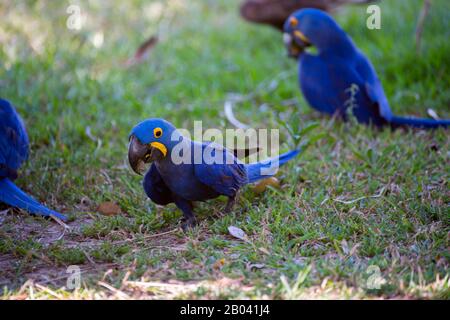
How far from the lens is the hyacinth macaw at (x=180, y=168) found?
2.79 metres

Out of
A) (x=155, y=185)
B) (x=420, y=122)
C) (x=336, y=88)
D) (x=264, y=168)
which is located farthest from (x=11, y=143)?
(x=420, y=122)

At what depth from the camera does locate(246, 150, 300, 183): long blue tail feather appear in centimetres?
321

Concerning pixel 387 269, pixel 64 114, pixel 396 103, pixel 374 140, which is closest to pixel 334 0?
pixel 396 103

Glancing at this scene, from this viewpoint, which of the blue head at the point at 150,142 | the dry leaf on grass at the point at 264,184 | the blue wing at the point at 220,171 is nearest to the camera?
the blue head at the point at 150,142

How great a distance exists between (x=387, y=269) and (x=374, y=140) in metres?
1.64

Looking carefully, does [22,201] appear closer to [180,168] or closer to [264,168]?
[180,168]

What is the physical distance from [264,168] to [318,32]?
5.10ft

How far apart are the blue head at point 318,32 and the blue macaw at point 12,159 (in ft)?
7.26

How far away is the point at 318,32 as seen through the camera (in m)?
4.36

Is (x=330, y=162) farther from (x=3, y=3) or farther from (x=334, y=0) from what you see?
(x=3, y=3)

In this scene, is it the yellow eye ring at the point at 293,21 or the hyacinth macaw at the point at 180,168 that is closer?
the hyacinth macaw at the point at 180,168

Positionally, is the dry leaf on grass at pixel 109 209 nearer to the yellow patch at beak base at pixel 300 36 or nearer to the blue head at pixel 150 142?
the blue head at pixel 150 142

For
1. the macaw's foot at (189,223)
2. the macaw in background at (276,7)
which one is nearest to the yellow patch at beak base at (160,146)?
the macaw's foot at (189,223)

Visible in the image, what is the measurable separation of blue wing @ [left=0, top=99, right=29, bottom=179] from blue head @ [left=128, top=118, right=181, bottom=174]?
3.01 ft
